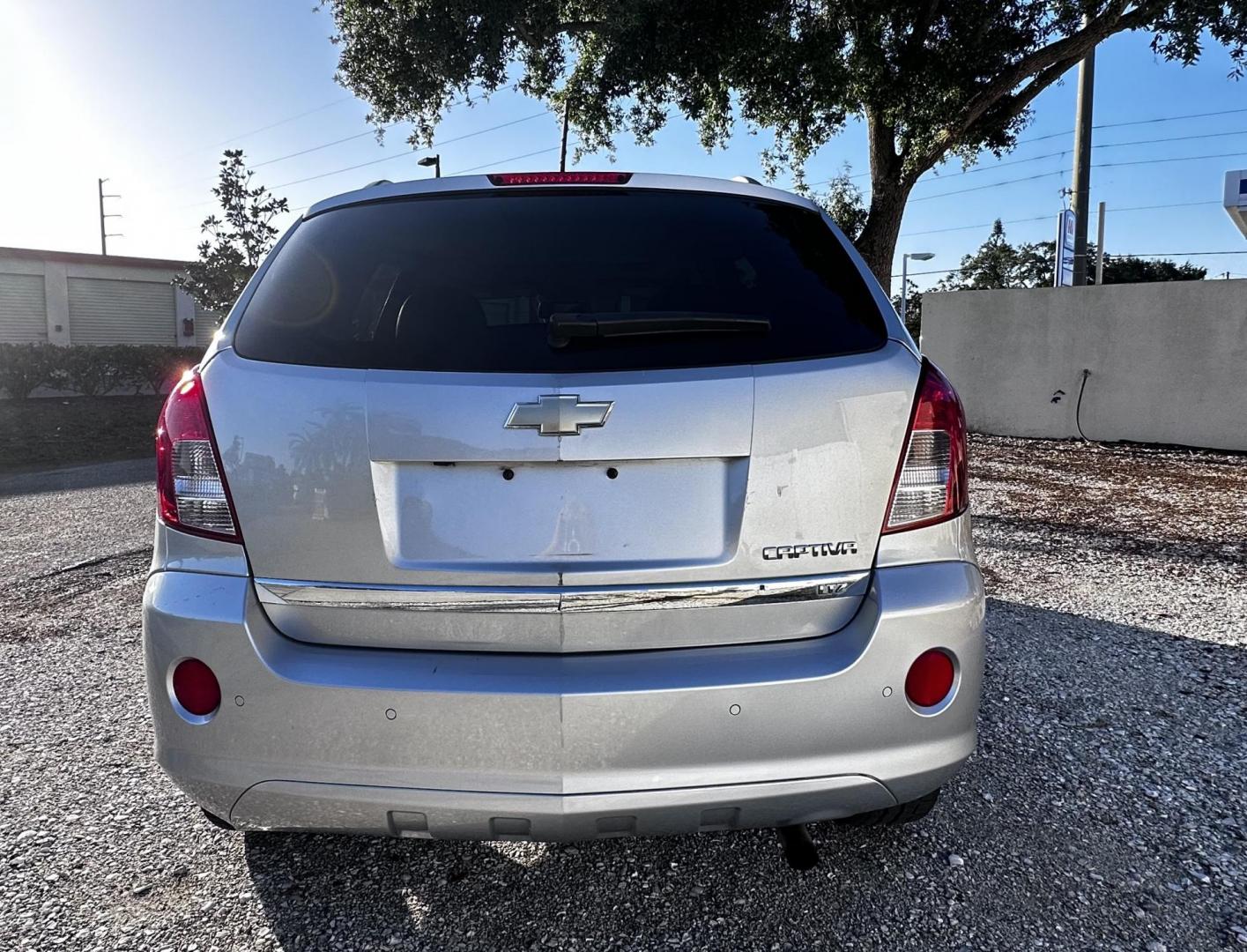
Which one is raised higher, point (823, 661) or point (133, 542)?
point (823, 661)

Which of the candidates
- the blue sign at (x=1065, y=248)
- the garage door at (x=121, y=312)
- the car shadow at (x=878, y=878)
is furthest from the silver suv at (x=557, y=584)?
the garage door at (x=121, y=312)

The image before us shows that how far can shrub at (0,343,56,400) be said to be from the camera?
18016 mm

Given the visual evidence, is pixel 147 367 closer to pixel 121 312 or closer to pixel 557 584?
pixel 121 312

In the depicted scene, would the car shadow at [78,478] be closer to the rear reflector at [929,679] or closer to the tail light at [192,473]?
the tail light at [192,473]

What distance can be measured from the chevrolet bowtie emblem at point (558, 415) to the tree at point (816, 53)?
984cm

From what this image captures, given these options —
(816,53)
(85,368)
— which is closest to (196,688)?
(816,53)

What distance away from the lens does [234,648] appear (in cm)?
176

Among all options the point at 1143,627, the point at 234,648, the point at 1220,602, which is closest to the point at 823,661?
the point at 234,648

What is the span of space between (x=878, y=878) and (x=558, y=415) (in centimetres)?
149

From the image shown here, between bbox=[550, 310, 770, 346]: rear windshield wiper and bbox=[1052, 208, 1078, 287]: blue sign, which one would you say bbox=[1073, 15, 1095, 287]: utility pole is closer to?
bbox=[1052, 208, 1078, 287]: blue sign

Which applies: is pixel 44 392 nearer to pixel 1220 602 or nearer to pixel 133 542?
pixel 133 542

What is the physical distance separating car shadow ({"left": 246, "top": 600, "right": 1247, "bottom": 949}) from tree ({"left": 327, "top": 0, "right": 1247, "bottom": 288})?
958 cm

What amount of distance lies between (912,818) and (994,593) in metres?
3.08

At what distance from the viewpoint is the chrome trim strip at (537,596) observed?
1.74 m
